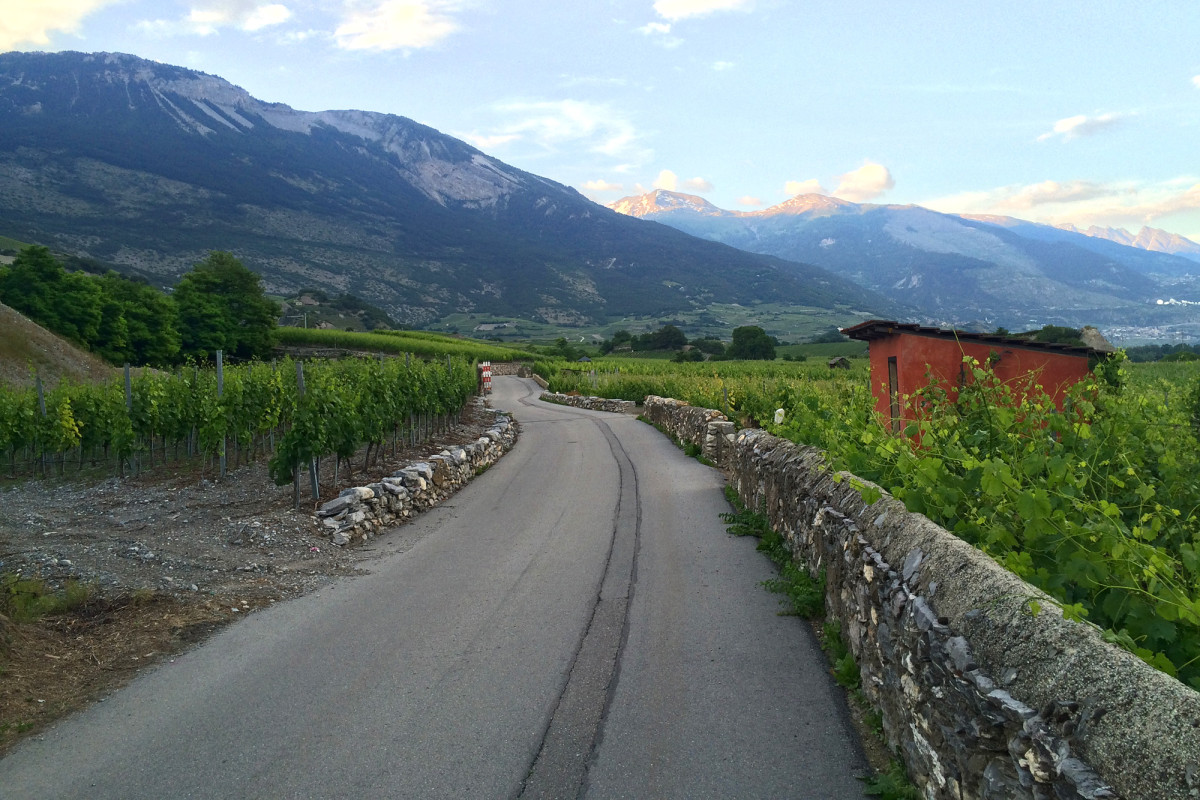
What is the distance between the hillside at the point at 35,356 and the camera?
Result: 127 ft

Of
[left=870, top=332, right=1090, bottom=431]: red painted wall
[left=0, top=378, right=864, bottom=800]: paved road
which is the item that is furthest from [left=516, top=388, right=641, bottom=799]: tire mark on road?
[left=870, top=332, right=1090, bottom=431]: red painted wall

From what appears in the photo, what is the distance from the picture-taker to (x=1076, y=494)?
4.37 meters

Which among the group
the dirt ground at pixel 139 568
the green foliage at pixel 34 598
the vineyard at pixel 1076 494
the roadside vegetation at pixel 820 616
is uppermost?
the vineyard at pixel 1076 494

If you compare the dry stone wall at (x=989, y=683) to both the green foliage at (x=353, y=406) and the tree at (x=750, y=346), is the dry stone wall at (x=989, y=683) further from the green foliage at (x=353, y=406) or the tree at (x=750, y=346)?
the tree at (x=750, y=346)

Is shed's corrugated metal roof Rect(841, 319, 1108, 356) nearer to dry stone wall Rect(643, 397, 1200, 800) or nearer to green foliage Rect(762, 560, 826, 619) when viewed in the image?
green foliage Rect(762, 560, 826, 619)

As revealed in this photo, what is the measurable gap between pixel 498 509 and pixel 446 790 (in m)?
8.42

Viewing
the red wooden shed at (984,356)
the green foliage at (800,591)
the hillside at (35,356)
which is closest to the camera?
the green foliage at (800,591)

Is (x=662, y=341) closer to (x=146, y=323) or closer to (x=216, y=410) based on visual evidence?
(x=146, y=323)

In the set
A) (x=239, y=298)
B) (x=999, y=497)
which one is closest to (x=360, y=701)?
(x=999, y=497)

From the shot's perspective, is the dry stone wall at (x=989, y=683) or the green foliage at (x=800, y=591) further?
the green foliage at (x=800, y=591)

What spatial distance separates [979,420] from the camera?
6328mm

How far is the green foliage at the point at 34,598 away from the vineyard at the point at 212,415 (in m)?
4.63

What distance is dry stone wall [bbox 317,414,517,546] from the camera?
1067 centimetres

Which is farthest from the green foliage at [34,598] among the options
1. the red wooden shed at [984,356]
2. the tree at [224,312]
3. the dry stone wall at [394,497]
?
the tree at [224,312]
